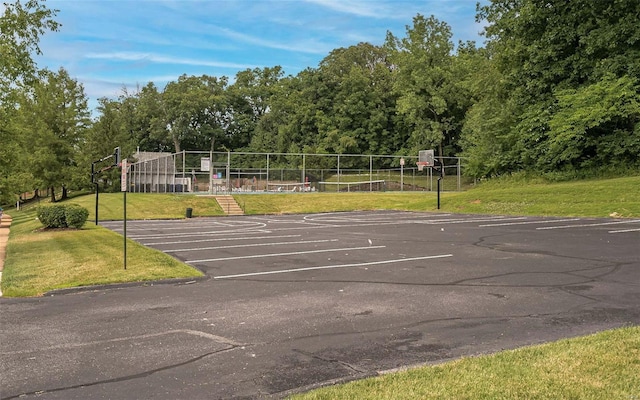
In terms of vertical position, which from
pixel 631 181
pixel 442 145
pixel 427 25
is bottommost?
pixel 631 181

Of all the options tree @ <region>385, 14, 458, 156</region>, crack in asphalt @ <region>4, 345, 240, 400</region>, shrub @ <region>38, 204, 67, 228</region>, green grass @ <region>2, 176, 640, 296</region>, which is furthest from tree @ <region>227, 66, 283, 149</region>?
crack in asphalt @ <region>4, 345, 240, 400</region>

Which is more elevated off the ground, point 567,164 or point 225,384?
point 567,164

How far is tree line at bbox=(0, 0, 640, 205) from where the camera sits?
3016 cm

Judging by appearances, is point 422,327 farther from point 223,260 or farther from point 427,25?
point 427,25

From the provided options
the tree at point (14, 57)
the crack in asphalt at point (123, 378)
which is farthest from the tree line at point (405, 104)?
the crack in asphalt at point (123, 378)

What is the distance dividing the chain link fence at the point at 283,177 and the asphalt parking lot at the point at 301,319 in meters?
31.6

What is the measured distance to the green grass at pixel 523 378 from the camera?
3836 millimetres

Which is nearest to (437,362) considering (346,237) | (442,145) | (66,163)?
(346,237)

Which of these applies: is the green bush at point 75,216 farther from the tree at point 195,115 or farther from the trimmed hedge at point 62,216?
the tree at point 195,115

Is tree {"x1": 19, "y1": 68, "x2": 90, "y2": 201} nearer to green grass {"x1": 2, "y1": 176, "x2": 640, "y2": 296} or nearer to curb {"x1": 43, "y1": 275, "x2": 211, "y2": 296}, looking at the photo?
green grass {"x1": 2, "y1": 176, "x2": 640, "y2": 296}

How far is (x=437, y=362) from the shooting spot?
16.0 ft

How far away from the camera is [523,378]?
411cm

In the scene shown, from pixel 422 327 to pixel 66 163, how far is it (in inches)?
2367

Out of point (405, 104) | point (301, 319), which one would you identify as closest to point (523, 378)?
point (301, 319)
